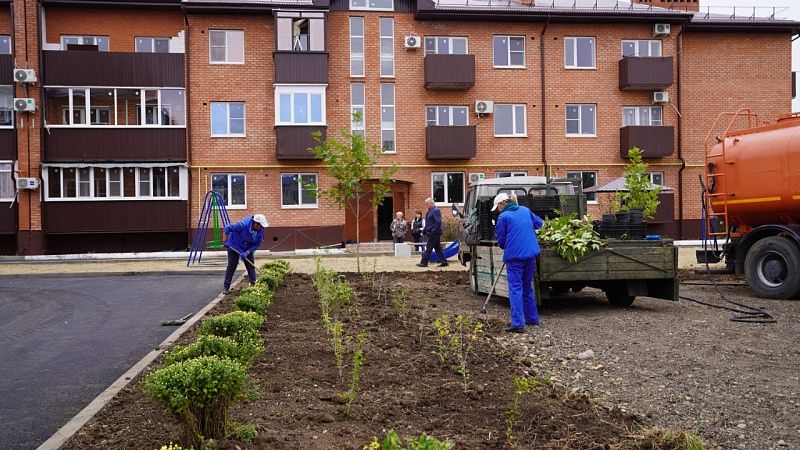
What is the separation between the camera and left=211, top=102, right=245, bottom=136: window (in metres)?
27.4

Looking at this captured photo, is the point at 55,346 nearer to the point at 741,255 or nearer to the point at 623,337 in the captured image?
the point at 623,337

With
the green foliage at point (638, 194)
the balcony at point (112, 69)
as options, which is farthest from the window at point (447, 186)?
the balcony at point (112, 69)

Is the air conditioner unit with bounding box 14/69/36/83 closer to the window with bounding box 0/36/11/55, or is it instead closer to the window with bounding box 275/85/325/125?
the window with bounding box 0/36/11/55

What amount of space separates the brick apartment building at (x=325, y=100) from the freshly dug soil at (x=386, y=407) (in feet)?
62.3

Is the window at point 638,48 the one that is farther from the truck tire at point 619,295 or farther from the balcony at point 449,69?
the truck tire at point 619,295

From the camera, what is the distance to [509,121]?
2902 cm

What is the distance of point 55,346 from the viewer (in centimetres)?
839

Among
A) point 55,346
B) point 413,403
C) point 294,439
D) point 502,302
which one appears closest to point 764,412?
point 413,403

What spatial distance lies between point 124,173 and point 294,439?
25.0 meters

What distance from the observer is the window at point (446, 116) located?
94.1 ft

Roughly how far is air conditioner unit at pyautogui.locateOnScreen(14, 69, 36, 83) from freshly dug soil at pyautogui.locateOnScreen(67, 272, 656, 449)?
22.6 meters

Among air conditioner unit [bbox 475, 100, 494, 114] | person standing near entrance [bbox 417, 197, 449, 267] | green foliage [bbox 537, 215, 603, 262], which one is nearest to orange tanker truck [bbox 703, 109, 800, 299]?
green foliage [bbox 537, 215, 603, 262]

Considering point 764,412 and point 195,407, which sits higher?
point 195,407

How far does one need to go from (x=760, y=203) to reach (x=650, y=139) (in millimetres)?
17100
